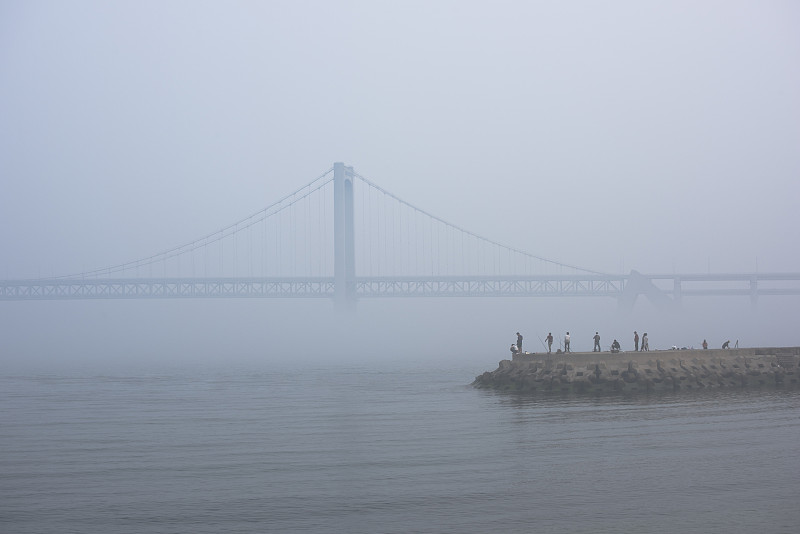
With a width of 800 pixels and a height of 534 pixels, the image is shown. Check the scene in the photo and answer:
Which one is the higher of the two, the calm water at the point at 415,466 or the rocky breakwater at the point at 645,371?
the rocky breakwater at the point at 645,371

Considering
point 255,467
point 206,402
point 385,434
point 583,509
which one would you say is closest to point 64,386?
point 206,402

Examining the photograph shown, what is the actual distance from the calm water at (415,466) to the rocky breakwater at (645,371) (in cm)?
119

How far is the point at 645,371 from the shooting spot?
2494cm

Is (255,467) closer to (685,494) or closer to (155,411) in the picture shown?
(685,494)

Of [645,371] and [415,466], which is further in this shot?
[645,371]

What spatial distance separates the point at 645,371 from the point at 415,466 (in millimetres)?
12812

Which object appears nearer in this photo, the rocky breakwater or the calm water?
the calm water

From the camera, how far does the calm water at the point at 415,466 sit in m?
10.6

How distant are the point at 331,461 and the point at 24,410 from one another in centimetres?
1306

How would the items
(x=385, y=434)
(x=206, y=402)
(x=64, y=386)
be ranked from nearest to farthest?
(x=385, y=434) → (x=206, y=402) → (x=64, y=386)

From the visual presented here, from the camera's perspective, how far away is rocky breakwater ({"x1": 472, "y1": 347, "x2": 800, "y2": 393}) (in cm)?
2455

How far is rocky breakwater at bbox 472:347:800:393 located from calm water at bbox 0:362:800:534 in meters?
1.19

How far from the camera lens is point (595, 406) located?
70.2 ft

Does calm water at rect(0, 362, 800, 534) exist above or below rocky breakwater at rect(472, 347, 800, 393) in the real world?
below
